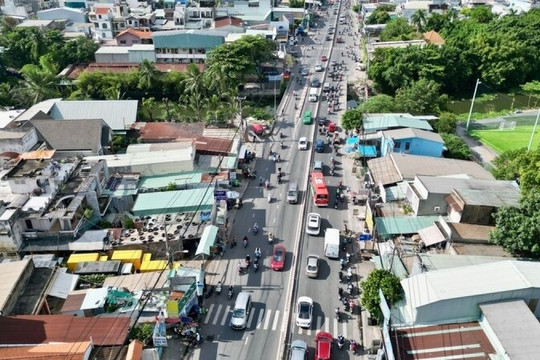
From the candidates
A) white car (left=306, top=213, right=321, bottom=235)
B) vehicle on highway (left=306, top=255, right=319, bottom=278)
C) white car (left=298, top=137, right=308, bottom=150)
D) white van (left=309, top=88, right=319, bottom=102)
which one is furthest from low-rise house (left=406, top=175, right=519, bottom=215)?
white van (left=309, top=88, right=319, bottom=102)

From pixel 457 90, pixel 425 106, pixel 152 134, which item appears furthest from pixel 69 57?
pixel 457 90

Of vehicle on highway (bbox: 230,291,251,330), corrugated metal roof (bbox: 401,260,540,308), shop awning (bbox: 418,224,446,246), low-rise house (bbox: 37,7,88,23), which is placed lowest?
vehicle on highway (bbox: 230,291,251,330)

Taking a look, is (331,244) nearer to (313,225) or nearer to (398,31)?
(313,225)

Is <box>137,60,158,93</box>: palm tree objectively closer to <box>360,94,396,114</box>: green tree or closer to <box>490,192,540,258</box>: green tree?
<box>360,94,396,114</box>: green tree

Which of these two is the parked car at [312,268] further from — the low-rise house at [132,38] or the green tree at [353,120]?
the low-rise house at [132,38]

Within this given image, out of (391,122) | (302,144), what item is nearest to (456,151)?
(391,122)

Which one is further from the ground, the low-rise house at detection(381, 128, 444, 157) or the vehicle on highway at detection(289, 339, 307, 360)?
the low-rise house at detection(381, 128, 444, 157)

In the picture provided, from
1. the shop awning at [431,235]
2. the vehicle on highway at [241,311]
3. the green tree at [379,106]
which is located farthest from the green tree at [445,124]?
the vehicle on highway at [241,311]
